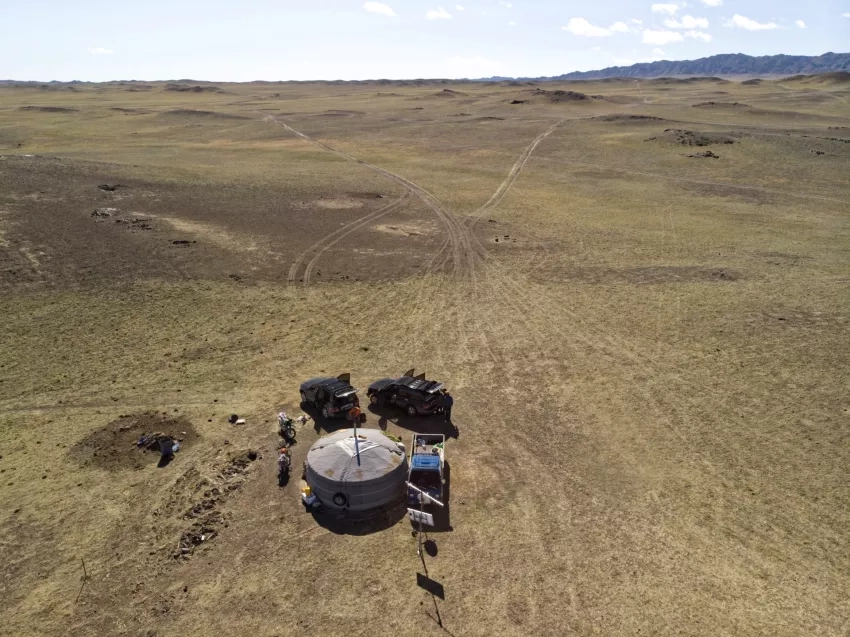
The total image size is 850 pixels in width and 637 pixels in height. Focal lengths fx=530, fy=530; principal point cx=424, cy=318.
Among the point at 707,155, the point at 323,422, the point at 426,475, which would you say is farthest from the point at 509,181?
the point at 426,475

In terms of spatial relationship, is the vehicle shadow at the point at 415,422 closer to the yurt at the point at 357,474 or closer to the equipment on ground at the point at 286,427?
the yurt at the point at 357,474

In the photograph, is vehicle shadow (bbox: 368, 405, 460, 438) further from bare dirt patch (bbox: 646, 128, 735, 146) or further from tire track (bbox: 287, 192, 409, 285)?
bare dirt patch (bbox: 646, 128, 735, 146)

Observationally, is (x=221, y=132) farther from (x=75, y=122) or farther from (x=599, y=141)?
(x=599, y=141)

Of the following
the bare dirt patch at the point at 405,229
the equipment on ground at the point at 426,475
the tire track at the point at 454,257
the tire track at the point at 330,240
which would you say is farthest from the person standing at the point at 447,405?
the bare dirt patch at the point at 405,229

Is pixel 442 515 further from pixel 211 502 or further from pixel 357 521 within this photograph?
pixel 211 502

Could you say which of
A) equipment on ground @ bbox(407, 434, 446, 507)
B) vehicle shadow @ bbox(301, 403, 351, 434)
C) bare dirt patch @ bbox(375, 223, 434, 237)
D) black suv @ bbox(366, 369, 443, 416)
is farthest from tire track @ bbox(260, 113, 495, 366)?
equipment on ground @ bbox(407, 434, 446, 507)

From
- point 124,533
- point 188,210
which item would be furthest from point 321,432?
point 188,210

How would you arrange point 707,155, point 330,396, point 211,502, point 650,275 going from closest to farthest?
1. point 211,502
2. point 330,396
3. point 650,275
4. point 707,155
